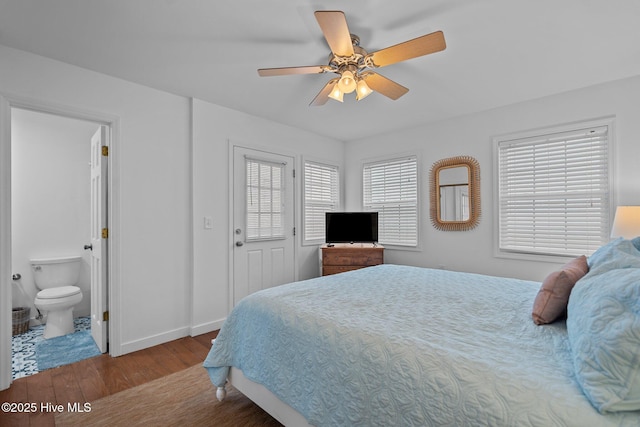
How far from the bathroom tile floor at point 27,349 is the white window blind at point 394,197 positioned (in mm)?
3853

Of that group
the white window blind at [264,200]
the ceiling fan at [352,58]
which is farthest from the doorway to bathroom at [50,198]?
the ceiling fan at [352,58]

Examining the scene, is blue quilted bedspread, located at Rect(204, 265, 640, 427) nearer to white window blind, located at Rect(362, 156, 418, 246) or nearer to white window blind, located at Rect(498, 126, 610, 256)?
white window blind, located at Rect(498, 126, 610, 256)

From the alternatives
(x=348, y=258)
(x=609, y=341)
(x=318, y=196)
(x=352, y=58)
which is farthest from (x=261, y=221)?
(x=609, y=341)

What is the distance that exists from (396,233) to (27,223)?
4523mm

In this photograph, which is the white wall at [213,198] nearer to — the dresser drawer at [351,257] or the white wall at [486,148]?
the dresser drawer at [351,257]

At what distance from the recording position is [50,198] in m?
3.62

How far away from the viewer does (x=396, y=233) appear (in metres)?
4.38

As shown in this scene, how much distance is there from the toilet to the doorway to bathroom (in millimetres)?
140

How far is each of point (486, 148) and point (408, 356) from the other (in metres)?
3.13

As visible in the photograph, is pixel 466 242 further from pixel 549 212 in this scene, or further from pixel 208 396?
pixel 208 396

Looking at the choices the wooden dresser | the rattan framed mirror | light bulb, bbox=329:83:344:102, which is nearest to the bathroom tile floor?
the wooden dresser

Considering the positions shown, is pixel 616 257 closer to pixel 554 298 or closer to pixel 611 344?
pixel 554 298

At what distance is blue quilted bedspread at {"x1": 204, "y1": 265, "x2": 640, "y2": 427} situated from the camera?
0.93 meters

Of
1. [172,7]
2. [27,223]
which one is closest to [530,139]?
[172,7]
